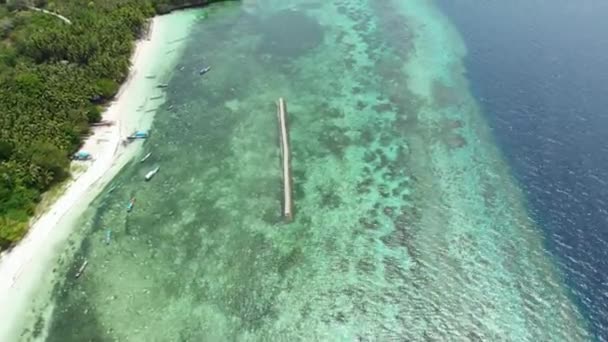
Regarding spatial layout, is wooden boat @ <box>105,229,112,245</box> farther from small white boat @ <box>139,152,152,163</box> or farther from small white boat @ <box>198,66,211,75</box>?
small white boat @ <box>198,66,211,75</box>

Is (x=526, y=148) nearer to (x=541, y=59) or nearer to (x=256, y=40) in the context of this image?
(x=541, y=59)

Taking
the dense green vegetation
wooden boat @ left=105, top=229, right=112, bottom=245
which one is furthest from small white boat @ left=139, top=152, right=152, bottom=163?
wooden boat @ left=105, top=229, right=112, bottom=245

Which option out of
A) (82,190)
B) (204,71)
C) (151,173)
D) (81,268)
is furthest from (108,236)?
(204,71)

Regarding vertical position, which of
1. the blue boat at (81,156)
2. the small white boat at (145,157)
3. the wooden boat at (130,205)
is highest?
the blue boat at (81,156)

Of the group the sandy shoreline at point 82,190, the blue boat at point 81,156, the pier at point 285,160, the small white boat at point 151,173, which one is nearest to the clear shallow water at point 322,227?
the small white boat at point 151,173

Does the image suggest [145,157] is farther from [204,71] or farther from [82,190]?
[204,71]

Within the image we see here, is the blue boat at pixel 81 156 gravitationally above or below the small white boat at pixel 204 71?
above

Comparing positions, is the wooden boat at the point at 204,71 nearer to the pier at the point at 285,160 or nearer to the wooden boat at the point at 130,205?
the pier at the point at 285,160

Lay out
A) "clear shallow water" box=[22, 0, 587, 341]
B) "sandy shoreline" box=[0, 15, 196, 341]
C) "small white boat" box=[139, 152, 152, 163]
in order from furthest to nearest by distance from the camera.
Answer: "small white boat" box=[139, 152, 152, 163]
"sandy shoreline" box=[0, 15, 196, 341]
"clear shallow water" box=[22, 0, 587, 341]
